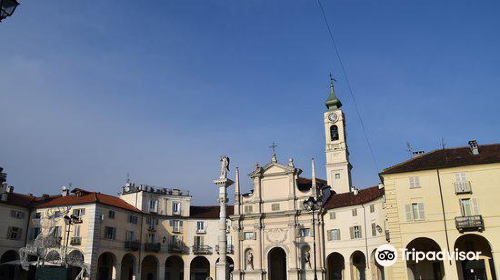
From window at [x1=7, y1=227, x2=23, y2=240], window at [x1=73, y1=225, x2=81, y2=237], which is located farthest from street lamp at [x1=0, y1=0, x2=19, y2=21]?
window at [x1=7, y1=227, x2=23, y2=240]

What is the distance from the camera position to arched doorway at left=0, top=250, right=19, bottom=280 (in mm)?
55250

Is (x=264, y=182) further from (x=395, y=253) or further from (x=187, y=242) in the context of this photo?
(x=395, y=253)

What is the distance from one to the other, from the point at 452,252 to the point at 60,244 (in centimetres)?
4445

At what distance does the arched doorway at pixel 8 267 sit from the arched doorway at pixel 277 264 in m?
32.9

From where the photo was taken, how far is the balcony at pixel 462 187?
38731 mm

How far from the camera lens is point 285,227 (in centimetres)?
6172

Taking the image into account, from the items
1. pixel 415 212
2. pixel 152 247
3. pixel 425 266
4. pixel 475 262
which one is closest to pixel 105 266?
pixel 152 247

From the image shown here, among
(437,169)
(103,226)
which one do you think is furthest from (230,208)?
(437,169)

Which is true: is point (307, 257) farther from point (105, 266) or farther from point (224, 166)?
point (105, 266)

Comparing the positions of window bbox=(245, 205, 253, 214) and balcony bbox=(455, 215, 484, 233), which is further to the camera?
window bbox=(245, 205, 253, 214)

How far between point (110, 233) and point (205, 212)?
16.4 m

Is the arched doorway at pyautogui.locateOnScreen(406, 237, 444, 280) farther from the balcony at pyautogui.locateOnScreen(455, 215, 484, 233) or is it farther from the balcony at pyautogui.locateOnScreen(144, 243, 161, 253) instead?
the balcony at pyautogui.locateOnScreen(144, 243, 161, 253)

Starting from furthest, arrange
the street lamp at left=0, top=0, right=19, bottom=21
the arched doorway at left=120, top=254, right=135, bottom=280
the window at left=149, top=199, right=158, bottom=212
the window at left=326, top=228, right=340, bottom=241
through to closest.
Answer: the window at left=149, top=199, right=158, bottom=212 → the arched doorway at left=120, top=254, right=135, bottom=280 → the window at left=326, top=228, right=340, bottom=241 → the street lamp at left=0, top=0, right=19, bottom=21

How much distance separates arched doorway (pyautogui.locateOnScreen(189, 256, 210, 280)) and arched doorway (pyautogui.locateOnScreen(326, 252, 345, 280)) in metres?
19.0
